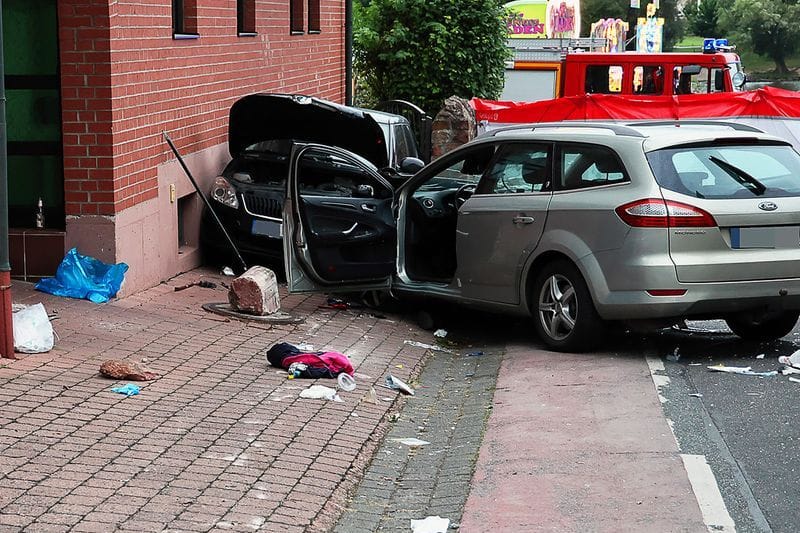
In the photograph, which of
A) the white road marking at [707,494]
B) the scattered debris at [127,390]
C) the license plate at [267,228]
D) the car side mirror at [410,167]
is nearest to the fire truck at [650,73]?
the car side mirror at [410,167]

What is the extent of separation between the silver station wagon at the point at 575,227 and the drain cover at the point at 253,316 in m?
0.27

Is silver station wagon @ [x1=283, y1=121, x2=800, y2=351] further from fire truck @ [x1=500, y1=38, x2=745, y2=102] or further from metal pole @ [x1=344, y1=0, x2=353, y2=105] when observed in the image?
fire truck @ [x1=500, y1=38, x2=745, y2=102]

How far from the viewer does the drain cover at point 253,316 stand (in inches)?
395

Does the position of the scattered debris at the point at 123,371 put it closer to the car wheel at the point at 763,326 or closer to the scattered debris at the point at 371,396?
the scattered debris at the point at 371,396

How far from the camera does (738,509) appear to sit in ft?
18.4

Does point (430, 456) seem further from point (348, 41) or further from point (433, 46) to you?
point (433, 46)

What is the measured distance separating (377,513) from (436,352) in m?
4.16

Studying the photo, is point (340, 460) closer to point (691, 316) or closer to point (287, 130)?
point (691, 316)

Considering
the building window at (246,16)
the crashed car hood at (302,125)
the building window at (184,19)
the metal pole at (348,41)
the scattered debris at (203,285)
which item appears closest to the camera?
the scattered debris at (203,285)

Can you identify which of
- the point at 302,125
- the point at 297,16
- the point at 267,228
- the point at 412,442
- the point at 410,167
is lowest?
the point at 412,442

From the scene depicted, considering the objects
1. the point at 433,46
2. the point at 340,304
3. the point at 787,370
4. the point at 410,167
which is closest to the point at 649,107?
the point at 433,46

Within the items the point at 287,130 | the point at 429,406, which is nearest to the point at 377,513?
the point at 429,406

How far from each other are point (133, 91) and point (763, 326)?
5636 mm

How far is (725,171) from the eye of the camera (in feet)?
29.1
